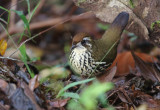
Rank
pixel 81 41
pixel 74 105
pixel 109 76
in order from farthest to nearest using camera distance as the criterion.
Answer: pixel 81 41 → pixel 109 76 → pixel 74 105

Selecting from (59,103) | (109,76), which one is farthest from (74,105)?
(109,76)

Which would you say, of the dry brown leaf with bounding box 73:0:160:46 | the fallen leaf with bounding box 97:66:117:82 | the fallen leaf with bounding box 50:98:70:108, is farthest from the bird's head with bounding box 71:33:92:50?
the fallen leaf with bounding box 50:98:70:108

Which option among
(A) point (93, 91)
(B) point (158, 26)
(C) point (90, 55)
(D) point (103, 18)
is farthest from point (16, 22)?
(A) point (93, 91)

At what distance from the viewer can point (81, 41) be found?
3.12 meters

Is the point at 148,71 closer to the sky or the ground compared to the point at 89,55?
closer to the ground

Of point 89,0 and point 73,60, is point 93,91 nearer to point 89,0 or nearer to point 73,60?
point 73,60

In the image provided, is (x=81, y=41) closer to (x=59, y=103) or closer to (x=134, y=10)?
(x=134, y=10)

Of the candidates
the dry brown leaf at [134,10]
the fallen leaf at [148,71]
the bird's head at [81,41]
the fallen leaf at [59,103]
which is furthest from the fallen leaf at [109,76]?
the dry brown leaf at [134,10]

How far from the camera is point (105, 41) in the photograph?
3.48 metres

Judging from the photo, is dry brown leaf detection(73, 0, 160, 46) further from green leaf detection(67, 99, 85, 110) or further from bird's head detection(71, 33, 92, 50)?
green leaf detection(67, 99, 85, 110)

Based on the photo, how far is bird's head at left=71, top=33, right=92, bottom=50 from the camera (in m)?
3.09

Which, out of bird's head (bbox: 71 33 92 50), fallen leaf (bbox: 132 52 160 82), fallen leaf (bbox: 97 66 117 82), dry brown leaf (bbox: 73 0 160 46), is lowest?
fallen leaf (bbox: 132 52 160 82)

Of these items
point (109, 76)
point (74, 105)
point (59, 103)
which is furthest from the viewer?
point (109, 76)

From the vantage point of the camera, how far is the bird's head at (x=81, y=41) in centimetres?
309
